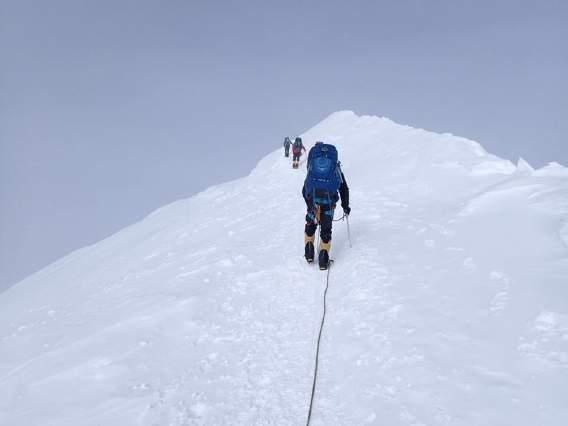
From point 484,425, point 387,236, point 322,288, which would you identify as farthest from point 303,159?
point 484,425

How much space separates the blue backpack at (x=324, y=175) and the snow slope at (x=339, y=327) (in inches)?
47.0

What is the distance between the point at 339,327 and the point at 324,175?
269 centimetres

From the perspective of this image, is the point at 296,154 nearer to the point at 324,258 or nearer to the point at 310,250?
the point at 310,250

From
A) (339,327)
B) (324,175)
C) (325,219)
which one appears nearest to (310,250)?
(325,219)

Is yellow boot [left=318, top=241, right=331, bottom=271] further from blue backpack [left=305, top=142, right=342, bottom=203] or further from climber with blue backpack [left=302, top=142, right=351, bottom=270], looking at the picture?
blue backpack [left=305, top=142, right=342, bottom=203]

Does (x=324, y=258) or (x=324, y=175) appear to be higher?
(x=324, y=175)

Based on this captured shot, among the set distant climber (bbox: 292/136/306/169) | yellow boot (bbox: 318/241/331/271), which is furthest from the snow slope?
distant climber (bbox: 292/136/306/169)

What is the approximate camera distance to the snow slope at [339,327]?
3.33 m

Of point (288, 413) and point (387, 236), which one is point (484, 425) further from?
point (387, 236)

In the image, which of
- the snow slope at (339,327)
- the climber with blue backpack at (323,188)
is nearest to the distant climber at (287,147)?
the snow slope at (339,327)

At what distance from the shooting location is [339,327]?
456 centimetres

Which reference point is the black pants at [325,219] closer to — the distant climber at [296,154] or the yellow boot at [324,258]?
the yellow boot at [324,258]

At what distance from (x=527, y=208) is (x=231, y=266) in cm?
523

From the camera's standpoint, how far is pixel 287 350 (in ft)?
13.9
